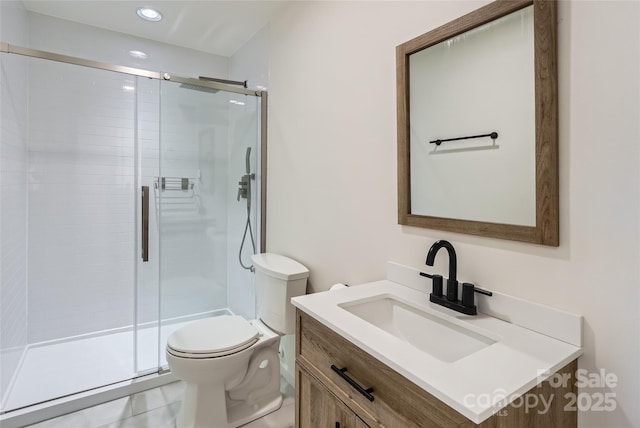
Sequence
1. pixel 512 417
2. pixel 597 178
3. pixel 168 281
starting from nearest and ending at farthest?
pixel 512 417
pixel 597 178
pixel 168 281

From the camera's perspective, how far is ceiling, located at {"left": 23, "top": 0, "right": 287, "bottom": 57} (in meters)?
2.26

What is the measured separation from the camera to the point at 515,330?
99 cm

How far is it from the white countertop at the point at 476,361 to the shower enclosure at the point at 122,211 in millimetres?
1710

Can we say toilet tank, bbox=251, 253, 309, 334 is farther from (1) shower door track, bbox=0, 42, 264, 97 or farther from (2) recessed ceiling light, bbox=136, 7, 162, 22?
(2) recessed ceiling light, bbox=136, 7, 162, 22

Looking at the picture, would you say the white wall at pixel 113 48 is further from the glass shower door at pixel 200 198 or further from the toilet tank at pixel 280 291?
the toilet tank at pixel 280 291

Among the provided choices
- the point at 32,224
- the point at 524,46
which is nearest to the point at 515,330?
the point at 524,46

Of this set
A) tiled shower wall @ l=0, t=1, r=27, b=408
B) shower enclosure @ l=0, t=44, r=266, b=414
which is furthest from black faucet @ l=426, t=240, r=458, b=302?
tiled shower wall @ l=0, t=1, r=27, b=408

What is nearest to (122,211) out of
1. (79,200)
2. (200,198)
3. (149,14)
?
(79,200)

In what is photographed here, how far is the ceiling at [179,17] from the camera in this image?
2.26m

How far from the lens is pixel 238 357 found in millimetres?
1726

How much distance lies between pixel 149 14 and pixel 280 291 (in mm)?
2157

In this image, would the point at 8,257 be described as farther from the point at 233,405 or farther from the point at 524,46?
the point at 524,46

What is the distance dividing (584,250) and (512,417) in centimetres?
47

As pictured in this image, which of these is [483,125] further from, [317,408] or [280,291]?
[280,291]
